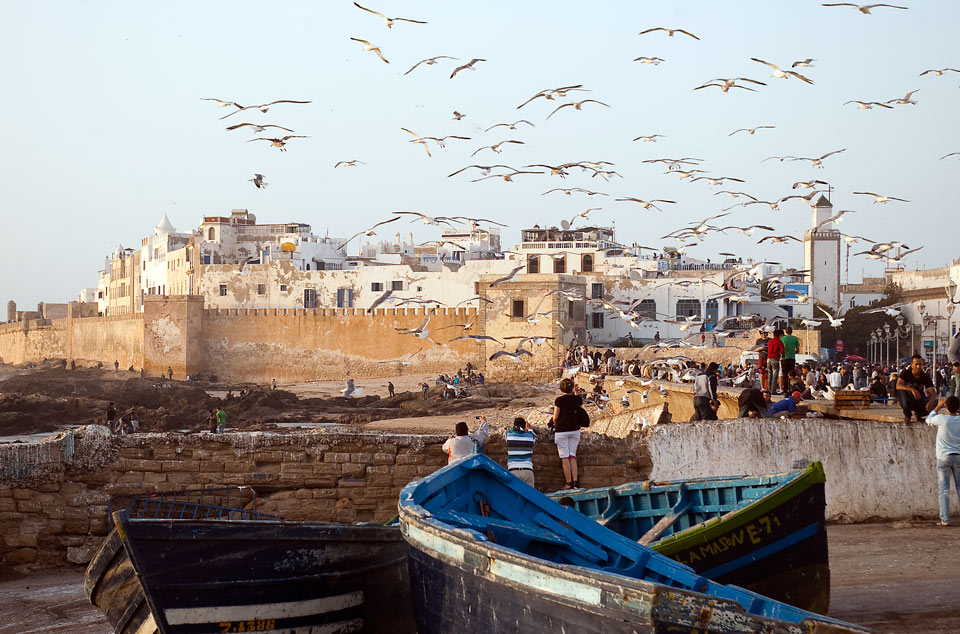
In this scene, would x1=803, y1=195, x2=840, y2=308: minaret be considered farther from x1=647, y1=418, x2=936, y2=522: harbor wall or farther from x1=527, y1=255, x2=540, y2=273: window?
x1=647, y1=418, x2=936, y2=522: harbor wall

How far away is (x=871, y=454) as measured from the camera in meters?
7.56

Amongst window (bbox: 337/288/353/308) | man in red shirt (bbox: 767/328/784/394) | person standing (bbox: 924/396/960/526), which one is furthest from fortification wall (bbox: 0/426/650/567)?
window (bbox: 337/288/353/308)

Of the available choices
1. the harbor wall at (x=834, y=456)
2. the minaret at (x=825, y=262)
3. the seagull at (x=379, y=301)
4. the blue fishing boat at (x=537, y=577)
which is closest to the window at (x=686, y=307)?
the seagull at (x=379, y=301)

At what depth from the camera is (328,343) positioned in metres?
40.2

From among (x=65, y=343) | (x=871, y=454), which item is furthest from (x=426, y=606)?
(x=65, y=343)

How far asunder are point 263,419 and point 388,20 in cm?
1549

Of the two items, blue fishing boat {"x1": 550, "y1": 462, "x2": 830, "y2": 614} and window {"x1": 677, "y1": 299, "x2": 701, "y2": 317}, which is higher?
window {"x1": 677, "y1": 299, "x2": 701, "y2": 317}

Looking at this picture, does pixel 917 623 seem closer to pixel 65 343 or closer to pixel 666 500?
pixel 666 500

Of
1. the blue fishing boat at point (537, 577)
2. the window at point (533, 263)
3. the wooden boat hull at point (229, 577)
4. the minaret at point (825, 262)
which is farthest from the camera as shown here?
the minaret at point (825, 262)

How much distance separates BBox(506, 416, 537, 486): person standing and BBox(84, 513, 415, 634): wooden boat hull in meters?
2.09

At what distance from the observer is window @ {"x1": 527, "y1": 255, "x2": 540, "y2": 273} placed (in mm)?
42875

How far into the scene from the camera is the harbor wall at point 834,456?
7.52 metres

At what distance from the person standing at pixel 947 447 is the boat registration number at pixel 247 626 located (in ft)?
15.1

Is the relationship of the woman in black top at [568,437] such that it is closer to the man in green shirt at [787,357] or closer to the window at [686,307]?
the man in green shirt at [787,357]
